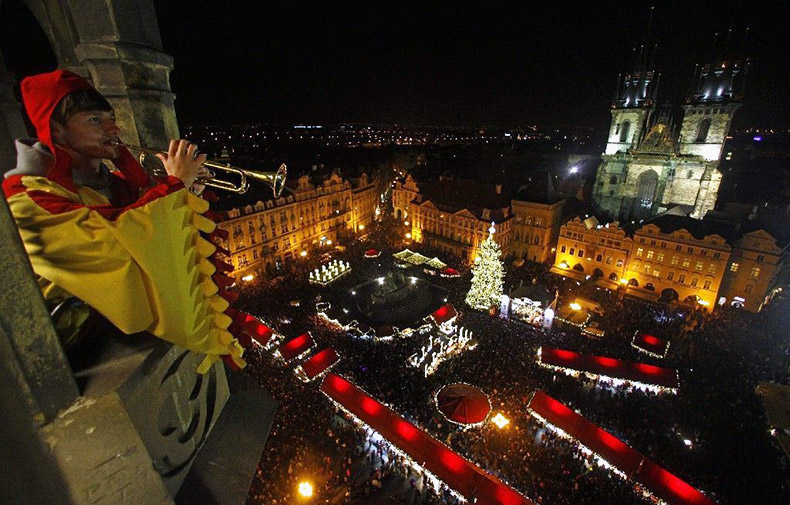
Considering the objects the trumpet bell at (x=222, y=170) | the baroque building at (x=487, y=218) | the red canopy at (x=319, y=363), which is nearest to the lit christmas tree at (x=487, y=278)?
the baroque building at (x=487, y=218)

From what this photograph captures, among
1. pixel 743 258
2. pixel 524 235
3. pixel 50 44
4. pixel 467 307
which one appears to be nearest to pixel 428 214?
pixel 524 235

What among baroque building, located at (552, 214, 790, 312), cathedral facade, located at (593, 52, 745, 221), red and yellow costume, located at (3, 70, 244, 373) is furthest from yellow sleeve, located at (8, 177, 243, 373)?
cathedral facade, located at (593, 52, 745, 221)

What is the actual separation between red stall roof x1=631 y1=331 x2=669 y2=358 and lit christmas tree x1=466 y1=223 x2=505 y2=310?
1008 cm

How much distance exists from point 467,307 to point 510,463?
48.7 ft

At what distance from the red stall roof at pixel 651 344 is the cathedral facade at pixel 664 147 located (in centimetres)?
2576

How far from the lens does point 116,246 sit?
7.16 ft

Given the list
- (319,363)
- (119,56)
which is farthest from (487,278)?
(119,56)

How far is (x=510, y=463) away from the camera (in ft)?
55.3

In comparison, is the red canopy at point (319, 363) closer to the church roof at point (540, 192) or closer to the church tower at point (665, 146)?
the church roof at point (540, 192)

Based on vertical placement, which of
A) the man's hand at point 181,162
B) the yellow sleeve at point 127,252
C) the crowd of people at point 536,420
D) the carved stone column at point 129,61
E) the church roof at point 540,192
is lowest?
the crowd of people at point 536,420

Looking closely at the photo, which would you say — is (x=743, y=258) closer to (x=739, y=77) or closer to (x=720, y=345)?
(x=720, y=345)

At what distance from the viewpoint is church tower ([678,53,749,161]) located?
128 ft

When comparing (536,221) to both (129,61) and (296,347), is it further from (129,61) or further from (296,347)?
(129,61)

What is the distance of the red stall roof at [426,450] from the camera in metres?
14.1
